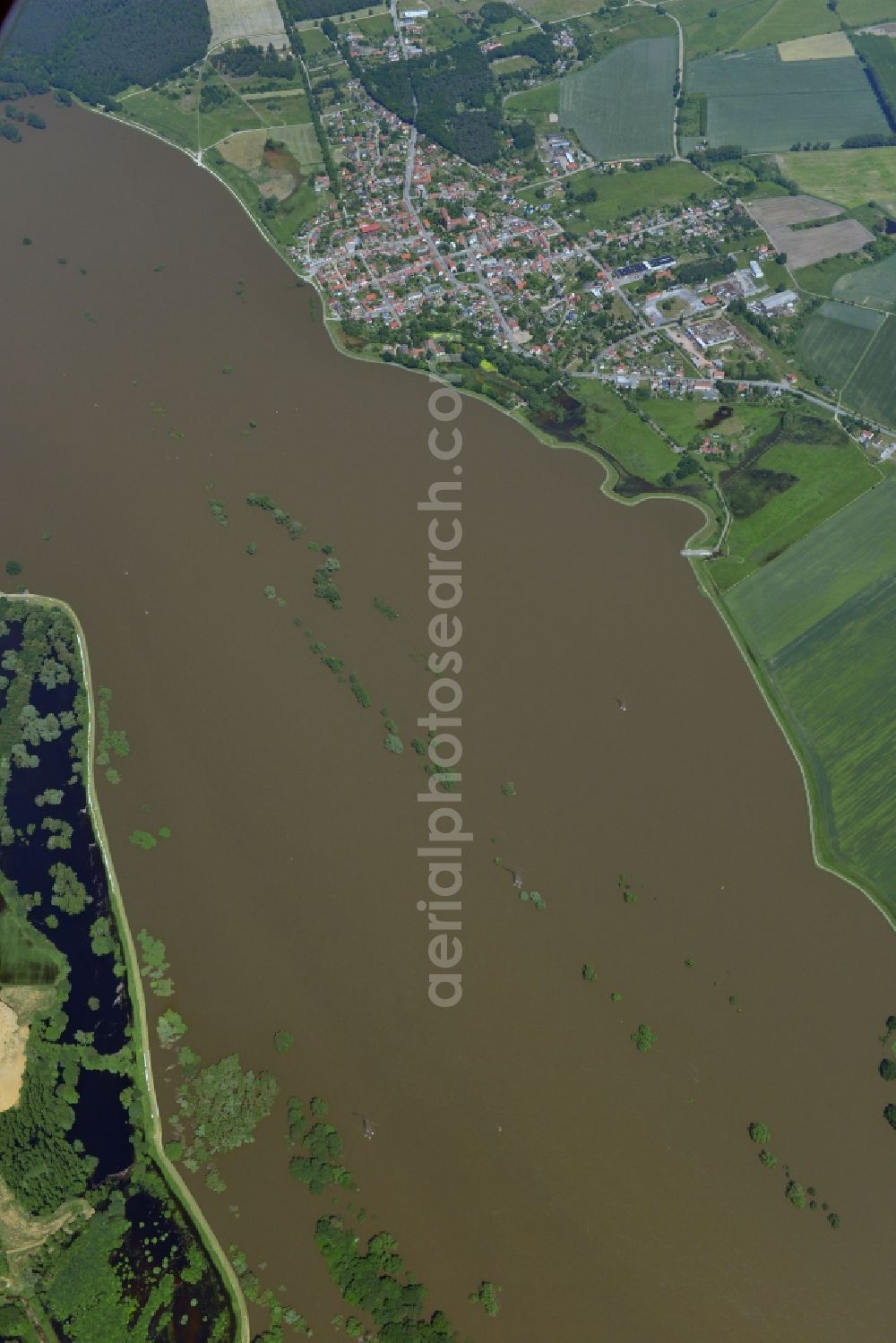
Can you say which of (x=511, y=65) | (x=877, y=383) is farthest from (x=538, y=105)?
(x=877, y=383)

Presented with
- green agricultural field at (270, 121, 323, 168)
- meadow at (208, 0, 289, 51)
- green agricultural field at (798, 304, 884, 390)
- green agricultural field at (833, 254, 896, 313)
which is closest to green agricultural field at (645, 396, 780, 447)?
green agricultural field at (798, 304, 884, 390)

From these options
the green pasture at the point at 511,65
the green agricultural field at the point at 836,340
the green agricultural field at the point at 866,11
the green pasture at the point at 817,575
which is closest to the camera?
the green pasture at the point at 817,575

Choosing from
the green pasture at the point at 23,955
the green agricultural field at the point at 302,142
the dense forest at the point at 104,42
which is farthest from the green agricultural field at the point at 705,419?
the dense forest at the point at 104,42

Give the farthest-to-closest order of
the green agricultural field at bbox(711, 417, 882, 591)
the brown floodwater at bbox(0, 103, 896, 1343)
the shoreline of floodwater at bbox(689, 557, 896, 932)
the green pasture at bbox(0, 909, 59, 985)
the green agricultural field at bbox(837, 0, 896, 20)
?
the green agricultural field at bbox(837, 0, 896, 20), the green agricultural field at bbox(711, 417, 882, 591), the shoreline of floodwater at bbox(689, 557, 896, 932), the green pasture at bbox(0, 909, 59, 985), the brown floodwater at bbox(0, 103, 896, 1343)

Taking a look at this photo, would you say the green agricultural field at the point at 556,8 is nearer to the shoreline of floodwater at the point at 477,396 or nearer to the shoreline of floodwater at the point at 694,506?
the shoreline of floodwater at the point at 477,396

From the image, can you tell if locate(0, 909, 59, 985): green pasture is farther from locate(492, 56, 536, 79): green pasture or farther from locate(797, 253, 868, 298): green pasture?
locate(492, 56, 536, 79): green pasture

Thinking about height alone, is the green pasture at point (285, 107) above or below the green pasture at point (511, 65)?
below
